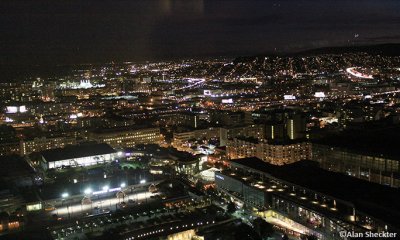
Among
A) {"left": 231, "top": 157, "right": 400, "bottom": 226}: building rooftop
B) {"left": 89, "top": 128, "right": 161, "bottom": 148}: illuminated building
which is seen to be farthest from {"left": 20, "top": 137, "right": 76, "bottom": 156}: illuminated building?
{"left": 231, "top": 157, "right": 400, "bottom": 226}: building rooftop

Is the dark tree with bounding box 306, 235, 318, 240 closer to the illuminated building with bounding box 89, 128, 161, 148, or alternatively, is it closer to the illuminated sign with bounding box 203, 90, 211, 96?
the illuminated building with bounding box 89, 128, 161, 148

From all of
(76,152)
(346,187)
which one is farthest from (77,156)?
(346,187)

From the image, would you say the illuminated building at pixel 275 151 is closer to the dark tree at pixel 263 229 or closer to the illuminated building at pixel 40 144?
the dark tree at pixel 263 229

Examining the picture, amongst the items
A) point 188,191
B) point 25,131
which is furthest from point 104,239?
point 25,131

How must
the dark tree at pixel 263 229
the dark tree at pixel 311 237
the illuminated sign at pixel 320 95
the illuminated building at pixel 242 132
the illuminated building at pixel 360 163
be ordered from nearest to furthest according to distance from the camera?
1. the dark tree at pixel 311 237
2. the dark tree at pixel 263 229
3. the illuminated building at pixel 360 163
4. the illuminated building at pixel 242 132
5. the illuminated sign at pixel 320 95

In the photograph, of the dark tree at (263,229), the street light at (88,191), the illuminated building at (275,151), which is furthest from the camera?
the illuminated building at (275,151)

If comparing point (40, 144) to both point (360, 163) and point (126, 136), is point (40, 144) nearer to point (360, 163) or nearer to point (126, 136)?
point (126, 136)

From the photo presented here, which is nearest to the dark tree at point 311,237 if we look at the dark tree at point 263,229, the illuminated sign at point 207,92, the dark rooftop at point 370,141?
the dark tree at point 263,229
